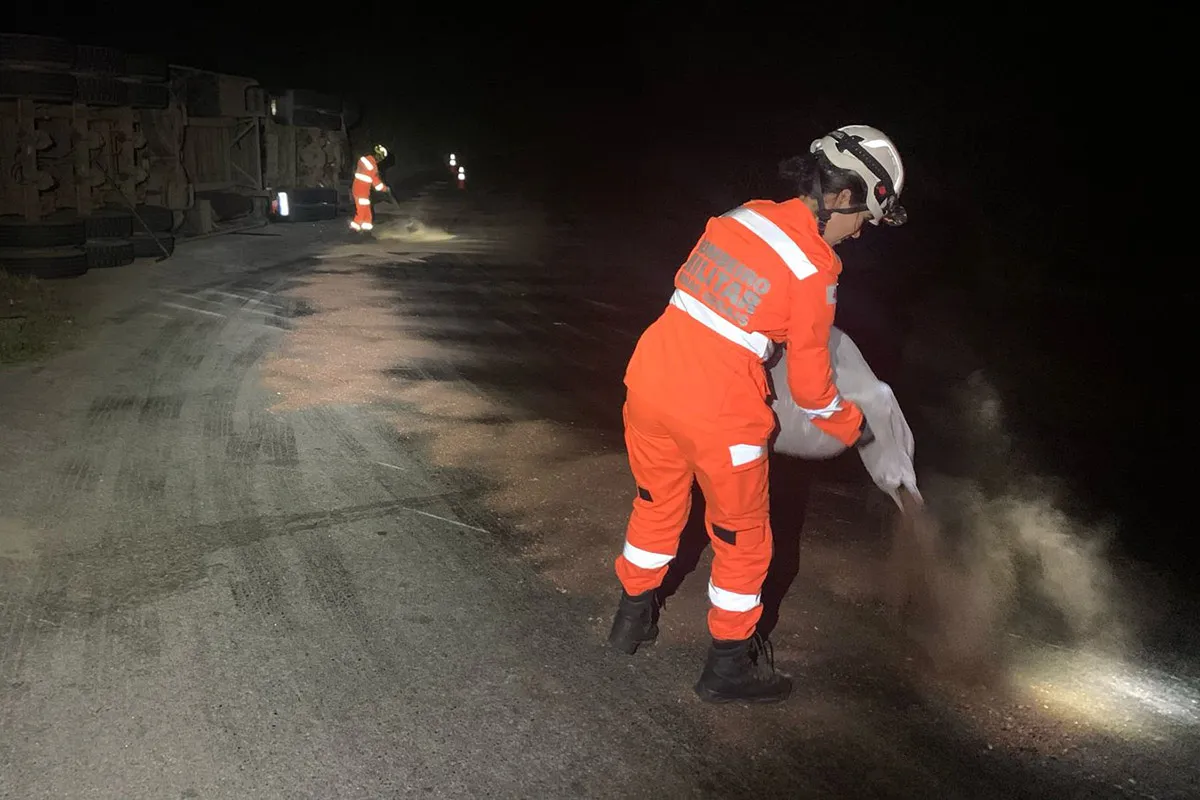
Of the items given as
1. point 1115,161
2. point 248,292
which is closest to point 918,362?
point 248,292

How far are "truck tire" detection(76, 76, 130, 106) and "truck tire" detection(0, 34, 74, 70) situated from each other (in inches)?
23.9

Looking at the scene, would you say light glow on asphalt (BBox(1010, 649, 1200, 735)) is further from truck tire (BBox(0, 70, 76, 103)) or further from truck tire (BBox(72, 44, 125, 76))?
truck tire (BBox(72, 44, 125, 76))

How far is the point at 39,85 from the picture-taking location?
12.1m

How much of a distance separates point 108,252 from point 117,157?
2471 mm

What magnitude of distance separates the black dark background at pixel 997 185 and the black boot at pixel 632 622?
A: 259 cm

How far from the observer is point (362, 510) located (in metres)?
4.93

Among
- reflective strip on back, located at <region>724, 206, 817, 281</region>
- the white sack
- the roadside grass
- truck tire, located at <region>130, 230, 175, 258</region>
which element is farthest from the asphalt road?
truck tire, located at <region>130, 230, 175, 258</region>

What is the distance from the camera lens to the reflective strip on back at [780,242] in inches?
121

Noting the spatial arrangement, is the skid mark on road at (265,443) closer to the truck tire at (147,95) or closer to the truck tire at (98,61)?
the truck tire at (98,61)

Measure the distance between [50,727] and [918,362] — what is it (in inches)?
272

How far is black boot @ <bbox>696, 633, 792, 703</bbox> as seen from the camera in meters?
3.34

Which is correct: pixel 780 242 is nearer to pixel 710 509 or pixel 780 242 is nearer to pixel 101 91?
pixel 710 509

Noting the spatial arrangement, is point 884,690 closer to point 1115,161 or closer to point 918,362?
point 918,362

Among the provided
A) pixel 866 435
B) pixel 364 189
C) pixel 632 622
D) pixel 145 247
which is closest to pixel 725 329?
pixel 866 435
